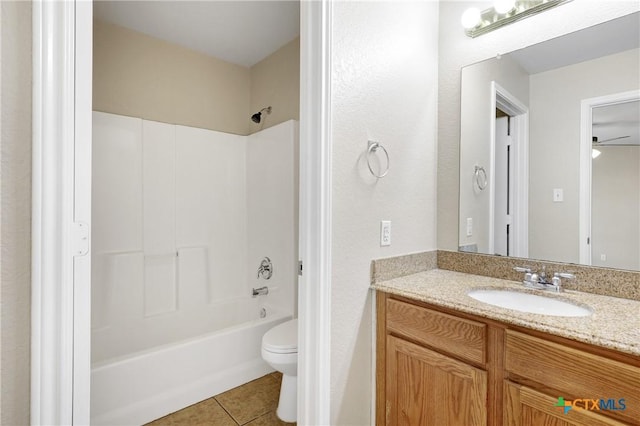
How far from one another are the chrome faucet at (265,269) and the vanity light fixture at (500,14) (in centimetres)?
210

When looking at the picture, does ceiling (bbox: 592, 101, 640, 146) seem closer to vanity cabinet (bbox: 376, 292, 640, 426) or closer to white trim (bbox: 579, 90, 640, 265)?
white trim (bbox: 579, 90, 640, 265)

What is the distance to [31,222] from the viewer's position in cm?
81

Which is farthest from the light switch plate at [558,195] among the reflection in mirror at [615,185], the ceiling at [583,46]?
the ceiling at [583,46]

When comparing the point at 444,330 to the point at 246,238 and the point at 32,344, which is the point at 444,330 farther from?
the point at 246,238

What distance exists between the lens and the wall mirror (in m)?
1.27

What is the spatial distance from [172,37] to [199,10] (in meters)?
0.48

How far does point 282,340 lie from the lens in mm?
1798

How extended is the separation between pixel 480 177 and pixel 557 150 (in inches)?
13.7

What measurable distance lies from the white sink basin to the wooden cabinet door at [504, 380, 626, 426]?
32 cm

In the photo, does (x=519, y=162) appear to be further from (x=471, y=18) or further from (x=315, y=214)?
(x=315, y=214)

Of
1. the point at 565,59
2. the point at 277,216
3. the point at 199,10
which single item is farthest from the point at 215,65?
the point at 565,59

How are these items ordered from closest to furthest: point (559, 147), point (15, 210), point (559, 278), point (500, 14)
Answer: point (15, 210)
point (559, 278)
point (559, 147)
point (500, 14)

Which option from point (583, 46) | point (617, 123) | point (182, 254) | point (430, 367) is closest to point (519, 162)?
point (617, 123)

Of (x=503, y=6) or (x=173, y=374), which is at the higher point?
(x=503, y=6)
